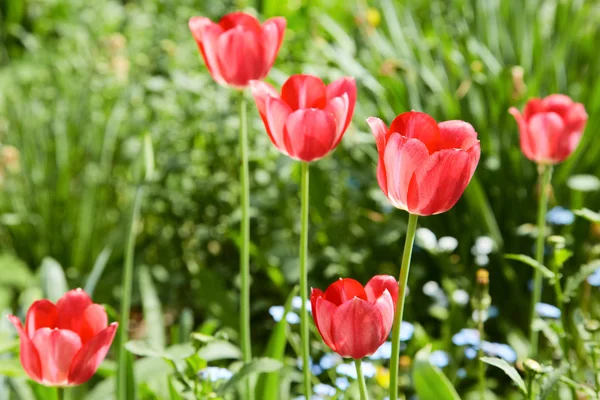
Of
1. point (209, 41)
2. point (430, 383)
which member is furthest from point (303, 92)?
point (430, 383)

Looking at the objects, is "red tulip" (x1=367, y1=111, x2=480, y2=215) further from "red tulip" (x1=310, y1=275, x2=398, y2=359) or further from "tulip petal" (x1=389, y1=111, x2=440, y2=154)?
"red tulip" (x1=310, y1=275, x2=398, y2=359)

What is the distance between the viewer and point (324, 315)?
0.78 metres

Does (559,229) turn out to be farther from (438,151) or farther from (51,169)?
(51,169)

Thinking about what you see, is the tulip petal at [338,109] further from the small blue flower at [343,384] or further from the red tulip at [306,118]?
A: the small blue flower at [343,384]

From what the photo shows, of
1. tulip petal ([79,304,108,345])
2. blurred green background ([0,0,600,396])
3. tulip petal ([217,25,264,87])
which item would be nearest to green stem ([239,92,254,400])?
tulip petal ([217,25,264,87])

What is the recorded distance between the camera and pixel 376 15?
110 inches

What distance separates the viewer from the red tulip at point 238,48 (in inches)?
42.4

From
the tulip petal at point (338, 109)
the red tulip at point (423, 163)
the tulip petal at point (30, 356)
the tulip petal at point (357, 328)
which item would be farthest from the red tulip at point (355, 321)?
the tulip petal at point (30, 356)

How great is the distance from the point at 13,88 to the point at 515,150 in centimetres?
191

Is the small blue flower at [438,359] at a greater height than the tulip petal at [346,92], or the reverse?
the tulip petal at [346,92]

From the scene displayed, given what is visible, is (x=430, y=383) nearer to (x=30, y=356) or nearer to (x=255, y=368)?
(x=255, y=368)

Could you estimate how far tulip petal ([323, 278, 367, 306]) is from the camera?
802 mm

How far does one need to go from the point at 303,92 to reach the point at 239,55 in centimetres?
15

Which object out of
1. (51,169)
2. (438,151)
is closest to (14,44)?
(51,169)
